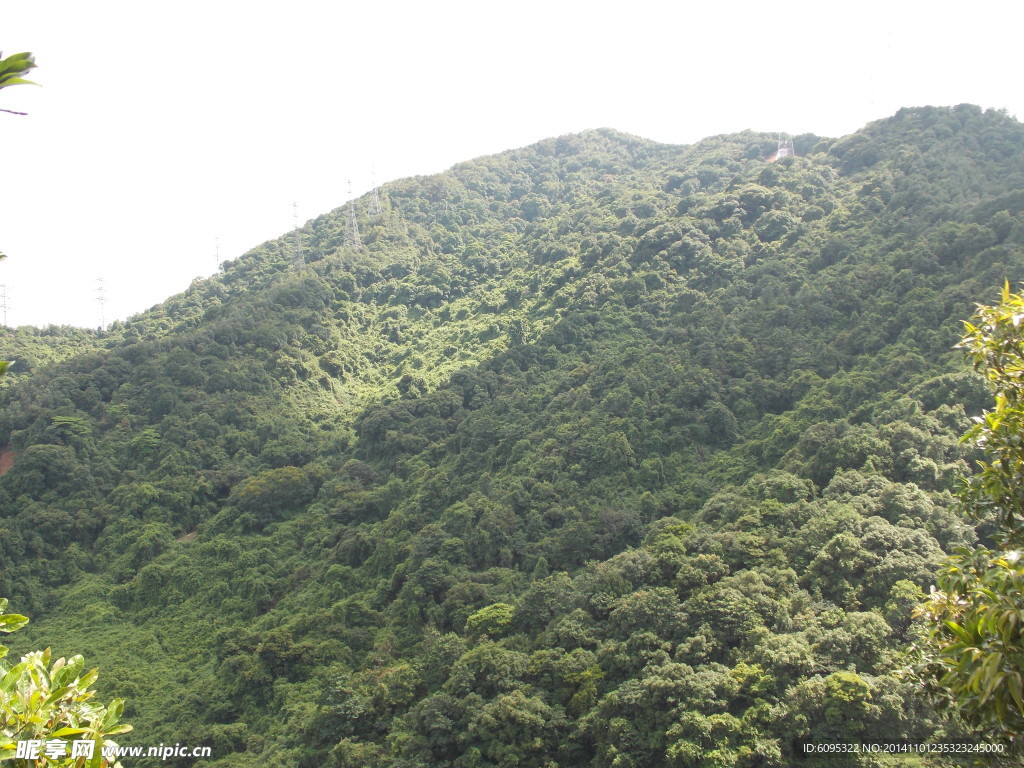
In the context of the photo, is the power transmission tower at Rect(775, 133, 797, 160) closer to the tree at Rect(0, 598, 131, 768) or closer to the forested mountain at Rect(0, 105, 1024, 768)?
the forested mountain at Rect(0, 105, 1024, 768)

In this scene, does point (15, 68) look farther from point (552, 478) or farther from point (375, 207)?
point (375, 207)

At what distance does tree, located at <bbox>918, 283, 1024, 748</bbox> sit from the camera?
513 cm

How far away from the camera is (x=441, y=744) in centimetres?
2005

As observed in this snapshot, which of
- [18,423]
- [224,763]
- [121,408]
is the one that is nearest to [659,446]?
[224,763]

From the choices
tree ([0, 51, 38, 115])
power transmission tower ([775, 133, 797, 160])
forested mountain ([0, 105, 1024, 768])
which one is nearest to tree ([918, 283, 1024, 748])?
forested mountain ([0, 105, 1024, 768])

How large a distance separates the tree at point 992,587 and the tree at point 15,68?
655 cm

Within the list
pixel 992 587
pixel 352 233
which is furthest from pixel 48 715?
pixel 352 233

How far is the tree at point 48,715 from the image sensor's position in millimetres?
4605

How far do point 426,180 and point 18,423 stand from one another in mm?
52188

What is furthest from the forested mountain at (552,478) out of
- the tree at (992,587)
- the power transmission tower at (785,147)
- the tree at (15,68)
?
the tree at (15,68)

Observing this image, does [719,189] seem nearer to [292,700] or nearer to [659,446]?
[659,446]

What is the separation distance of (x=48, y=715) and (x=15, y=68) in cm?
385

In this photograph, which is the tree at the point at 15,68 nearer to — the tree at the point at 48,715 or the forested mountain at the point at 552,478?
the tree at the point at 48,715

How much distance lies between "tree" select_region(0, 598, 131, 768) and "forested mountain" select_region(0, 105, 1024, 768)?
23.6ft
